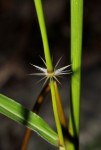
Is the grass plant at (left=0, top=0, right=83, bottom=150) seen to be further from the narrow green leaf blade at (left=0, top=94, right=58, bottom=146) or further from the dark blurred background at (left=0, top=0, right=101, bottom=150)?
the dark blurred background at (left=0, top=0, right=101, bottom=150)

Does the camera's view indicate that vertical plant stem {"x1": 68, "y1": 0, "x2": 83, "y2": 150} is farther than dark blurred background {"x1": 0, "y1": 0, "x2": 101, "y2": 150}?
No

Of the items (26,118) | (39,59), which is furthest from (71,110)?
(39,59)

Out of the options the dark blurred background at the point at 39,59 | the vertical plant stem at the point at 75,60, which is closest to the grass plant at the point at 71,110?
the vertical plant stem at the point at 75,60

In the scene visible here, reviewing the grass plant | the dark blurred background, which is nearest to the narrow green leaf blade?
the grass plant

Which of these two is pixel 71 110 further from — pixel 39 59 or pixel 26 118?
pixel 39 59

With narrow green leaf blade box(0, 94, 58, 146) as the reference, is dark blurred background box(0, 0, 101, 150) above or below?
below

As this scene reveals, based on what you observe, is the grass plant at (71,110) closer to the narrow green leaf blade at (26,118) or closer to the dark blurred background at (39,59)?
the narrow green leaf blade at (26,118)
